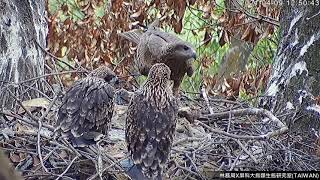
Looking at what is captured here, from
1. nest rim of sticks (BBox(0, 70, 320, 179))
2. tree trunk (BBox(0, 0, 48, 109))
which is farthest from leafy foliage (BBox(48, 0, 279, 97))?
nest rim of sticks (BBox(0, 70, 320, 179))

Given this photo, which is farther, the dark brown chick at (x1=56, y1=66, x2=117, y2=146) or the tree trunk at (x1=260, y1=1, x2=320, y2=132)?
the tree trunk at (x1=260, y1=1, x2=320, y2=132)

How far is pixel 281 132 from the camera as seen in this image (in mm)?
2463

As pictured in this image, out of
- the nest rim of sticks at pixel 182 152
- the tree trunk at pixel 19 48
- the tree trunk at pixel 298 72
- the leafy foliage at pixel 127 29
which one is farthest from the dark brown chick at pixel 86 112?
the leafy foliage at pixel 127 29

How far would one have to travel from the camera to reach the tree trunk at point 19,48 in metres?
3.20

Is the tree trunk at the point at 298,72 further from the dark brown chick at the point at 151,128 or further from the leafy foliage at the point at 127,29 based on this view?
the leafy foliage at the point at 127,29

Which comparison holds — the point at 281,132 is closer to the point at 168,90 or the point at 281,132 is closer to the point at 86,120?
the point at 168,90

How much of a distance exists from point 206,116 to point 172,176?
598 mm

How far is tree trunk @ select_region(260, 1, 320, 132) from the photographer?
297 cm

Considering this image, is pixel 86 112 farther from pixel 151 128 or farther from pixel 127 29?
pixel 127 29

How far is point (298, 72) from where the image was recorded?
303cm

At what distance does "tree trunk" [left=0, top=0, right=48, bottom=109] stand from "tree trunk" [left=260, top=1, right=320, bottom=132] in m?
1.31

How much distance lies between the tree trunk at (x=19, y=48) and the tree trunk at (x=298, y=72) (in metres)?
1.31

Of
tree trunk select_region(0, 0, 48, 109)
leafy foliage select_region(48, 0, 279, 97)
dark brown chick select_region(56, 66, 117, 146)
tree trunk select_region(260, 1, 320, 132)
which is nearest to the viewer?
dark brown chick select_region(56, 66, 117, 146)

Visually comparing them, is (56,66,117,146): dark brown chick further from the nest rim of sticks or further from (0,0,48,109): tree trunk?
(0,0,48,109): tree trunk
